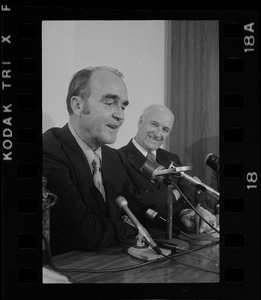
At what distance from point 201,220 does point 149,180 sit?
256 mm

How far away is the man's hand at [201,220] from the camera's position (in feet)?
5.36

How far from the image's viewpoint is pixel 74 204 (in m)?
1.58

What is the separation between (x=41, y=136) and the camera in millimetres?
1593

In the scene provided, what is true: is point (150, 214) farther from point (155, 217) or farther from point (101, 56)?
point (101, 56)

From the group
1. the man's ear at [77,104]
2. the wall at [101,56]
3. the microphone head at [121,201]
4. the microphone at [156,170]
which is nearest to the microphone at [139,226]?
the microphone head at [121,201]

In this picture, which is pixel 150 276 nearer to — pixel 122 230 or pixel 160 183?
pixel 122 230

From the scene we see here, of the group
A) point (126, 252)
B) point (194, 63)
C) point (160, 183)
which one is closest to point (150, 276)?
point (126, 252)

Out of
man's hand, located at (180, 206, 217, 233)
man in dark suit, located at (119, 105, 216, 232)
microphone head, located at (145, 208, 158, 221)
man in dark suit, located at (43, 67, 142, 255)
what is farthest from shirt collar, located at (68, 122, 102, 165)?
man's hand, located at (180, 206, 217, 233)

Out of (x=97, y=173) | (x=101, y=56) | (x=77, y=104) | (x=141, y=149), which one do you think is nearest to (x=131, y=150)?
(x=141, y=149)

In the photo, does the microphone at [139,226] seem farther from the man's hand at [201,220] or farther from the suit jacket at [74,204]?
the man's hand at [201,220]

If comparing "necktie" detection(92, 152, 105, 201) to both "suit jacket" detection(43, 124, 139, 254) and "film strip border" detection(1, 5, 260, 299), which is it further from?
"film strip border" detection(1, 5, 260, 299)

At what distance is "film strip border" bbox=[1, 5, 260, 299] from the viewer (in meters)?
1.58
